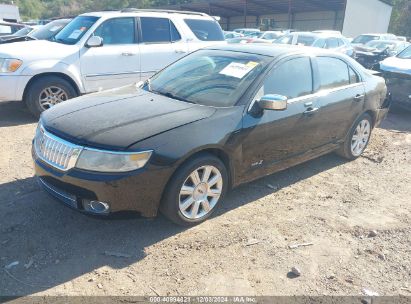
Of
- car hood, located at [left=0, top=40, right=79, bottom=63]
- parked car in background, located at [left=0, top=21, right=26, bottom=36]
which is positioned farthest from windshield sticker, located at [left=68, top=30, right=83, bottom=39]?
parked car in background, located at [left=0, top=21, right=26, bottom=36]

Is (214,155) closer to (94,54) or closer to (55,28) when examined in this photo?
(94,54)

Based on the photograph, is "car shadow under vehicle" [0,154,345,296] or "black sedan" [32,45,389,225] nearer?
"car shadow under vehicle" [0,154,345,296]

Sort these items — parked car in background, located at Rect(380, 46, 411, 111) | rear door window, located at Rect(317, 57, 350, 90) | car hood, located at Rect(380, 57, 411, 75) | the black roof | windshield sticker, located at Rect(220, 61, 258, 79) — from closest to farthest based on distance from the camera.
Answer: windshield sticker, located at Rect(220, 61, 258, 79) < the black roof < rear door window, located at Rect(317, 57, 350, 90) < parked car in background, located at Rect(380, 46, 411, 111) < car hood, located at Rect(380, 57, 411, 75)

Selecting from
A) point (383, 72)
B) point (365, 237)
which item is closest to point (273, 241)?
point (365, 237)

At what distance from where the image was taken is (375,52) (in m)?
16.3

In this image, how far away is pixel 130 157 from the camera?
299cm

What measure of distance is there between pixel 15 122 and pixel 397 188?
6024 millimetres

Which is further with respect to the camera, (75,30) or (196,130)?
(75,30)

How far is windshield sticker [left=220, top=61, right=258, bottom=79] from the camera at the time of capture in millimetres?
3947

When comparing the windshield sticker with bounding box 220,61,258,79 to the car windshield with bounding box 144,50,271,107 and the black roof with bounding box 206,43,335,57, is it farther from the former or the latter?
the black roof with bounding box 206,43,335,57

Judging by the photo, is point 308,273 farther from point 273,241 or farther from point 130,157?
point 130,157

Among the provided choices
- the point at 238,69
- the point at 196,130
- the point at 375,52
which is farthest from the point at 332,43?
the point at 196,130

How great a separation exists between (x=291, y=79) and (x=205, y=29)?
176 inches

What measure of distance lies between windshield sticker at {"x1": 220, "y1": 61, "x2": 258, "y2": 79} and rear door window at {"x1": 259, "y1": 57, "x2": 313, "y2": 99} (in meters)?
0.23
